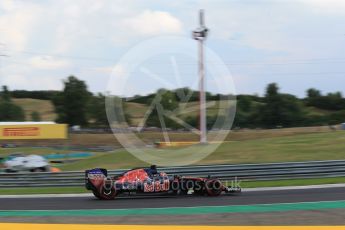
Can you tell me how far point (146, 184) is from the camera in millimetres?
14242

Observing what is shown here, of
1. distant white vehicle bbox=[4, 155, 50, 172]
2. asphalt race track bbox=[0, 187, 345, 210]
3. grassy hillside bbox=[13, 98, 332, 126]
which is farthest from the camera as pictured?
distant white vehicle bbox=[4, 155, 50, 172]

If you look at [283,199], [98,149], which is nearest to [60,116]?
[98,149]

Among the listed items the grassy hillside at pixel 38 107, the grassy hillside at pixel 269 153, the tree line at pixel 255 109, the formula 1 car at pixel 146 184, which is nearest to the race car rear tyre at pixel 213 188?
the formula 1 car at pixel 146 184

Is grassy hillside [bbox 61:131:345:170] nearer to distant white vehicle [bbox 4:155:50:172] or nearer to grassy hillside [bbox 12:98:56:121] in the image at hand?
distant white vehicle [bbox 4:155:50:172]

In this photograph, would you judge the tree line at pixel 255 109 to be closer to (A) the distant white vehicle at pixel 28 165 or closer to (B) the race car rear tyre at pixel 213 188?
(A) the distant white vehicle at pixel 28 165

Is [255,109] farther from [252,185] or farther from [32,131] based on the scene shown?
[252,185]

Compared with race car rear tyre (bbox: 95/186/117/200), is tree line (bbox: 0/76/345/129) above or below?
above

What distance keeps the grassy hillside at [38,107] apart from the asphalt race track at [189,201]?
89332 millimetres

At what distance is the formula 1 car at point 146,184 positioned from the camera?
14273 mm

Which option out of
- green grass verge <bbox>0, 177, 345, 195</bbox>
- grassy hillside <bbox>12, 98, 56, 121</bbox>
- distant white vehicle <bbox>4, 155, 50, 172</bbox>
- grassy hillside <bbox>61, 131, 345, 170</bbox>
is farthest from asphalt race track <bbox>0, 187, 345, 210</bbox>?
grassy hillside <bbox>12, 98, 56, 121</bbox>

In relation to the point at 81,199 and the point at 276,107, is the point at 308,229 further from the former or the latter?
the point at 276,107

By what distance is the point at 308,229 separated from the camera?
7836mm

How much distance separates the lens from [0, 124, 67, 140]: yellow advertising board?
3209 cm

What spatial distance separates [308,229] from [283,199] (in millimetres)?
4823
